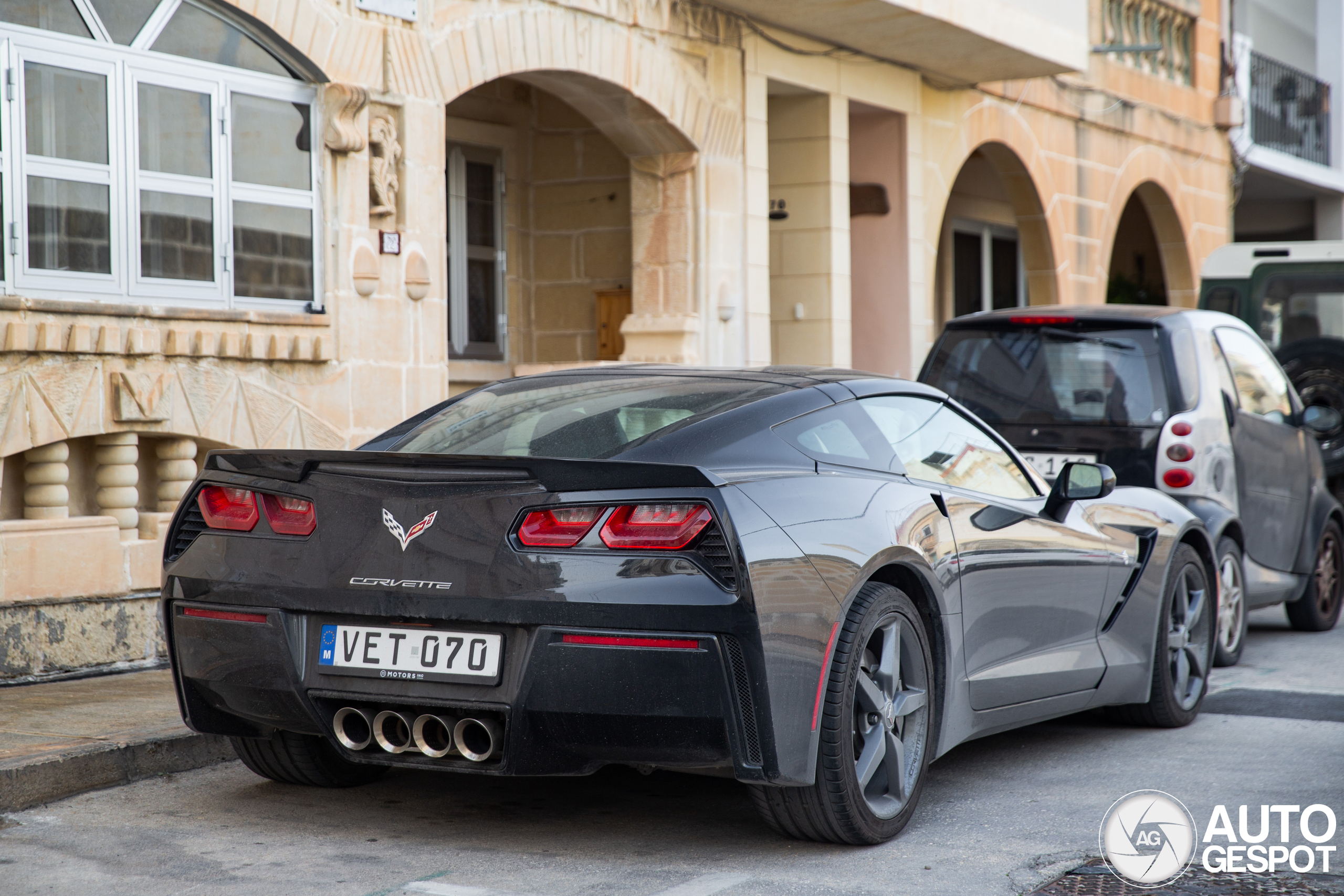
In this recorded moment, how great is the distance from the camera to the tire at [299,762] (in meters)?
4.91

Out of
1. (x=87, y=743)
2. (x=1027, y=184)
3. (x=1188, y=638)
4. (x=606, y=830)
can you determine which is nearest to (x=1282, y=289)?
(x=1027, y=184)

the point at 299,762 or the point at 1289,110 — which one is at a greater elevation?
the point at 1289,110

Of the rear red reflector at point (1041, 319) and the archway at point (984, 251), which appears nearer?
the rear red reflector at point (1041, 319)

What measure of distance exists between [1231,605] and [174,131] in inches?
219

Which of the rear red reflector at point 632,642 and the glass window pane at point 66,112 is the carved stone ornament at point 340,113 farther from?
the rear red reflector at point 632,642

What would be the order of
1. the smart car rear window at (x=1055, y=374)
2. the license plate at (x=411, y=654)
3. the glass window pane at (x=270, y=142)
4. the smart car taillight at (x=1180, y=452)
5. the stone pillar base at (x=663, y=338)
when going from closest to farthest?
1. the license plate at (x=411, y=654)
2. the smart car taillight at (x=1180, y=452)
3. the smart car rear window at (x=1055, y=374)
4. the glass window pane at (x=270, y=142)
5. the stone pillar base at (x=663, y=338)

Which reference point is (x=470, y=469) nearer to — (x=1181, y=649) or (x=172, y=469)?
(x=1181, y=649)

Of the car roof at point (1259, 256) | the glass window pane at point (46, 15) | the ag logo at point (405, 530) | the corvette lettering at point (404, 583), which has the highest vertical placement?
the glass window pane at point (46, 15)

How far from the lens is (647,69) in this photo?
11117 millimetres

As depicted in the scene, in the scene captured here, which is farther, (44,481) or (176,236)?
(176,236)

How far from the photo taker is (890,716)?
175 inches

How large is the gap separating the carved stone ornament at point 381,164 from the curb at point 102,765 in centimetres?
417

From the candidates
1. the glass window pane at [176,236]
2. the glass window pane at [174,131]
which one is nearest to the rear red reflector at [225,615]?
the glass window pane at [176,236]

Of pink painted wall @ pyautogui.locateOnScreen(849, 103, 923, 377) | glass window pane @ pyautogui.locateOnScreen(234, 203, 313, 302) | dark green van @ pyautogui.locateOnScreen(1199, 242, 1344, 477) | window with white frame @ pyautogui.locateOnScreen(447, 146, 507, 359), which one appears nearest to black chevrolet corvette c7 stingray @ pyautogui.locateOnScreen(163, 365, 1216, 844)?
glass window pane @ pyautogui.locateOnScreen(234, 203, 313, 302)
